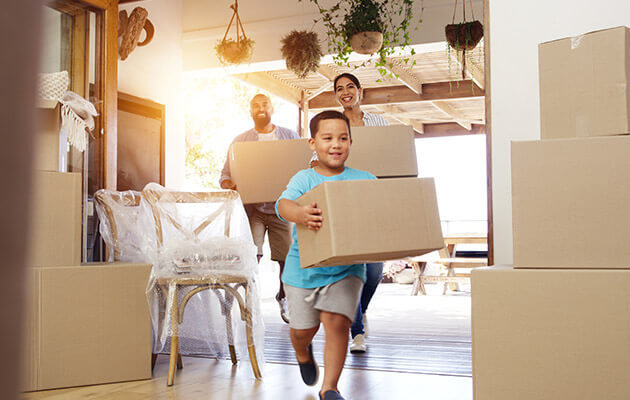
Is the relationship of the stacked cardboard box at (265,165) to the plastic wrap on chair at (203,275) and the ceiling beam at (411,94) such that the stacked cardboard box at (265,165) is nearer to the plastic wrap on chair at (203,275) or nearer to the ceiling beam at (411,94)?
the plastic wrap on chair at (203,275)

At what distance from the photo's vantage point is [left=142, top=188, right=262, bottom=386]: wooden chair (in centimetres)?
240

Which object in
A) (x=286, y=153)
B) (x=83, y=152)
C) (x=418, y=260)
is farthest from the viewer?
(x=418, y=260)

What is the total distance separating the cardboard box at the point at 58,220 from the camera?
225 centimetres

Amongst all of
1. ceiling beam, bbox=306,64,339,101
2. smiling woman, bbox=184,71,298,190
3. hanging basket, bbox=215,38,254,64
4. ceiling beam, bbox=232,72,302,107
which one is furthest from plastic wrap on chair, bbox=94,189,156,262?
smiling woman, bbox=184,71,298,190

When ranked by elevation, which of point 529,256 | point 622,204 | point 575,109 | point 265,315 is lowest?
point 265,315

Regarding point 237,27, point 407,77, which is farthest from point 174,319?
point 407,77

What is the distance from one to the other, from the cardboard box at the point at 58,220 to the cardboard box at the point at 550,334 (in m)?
1.53

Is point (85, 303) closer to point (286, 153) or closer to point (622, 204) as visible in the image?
point (286, 153)

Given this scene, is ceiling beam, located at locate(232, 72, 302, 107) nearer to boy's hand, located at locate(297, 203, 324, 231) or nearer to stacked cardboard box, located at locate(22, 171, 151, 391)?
stacked cardboard box, located at locate(22, 171, 151, 391)

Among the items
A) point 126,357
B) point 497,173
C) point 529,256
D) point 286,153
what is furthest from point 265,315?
point 529,256

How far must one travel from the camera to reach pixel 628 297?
1.34 metres

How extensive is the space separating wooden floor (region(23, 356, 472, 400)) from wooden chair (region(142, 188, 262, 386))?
0.31 feet

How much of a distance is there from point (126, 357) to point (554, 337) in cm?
157

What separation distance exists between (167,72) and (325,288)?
338 centimetres
